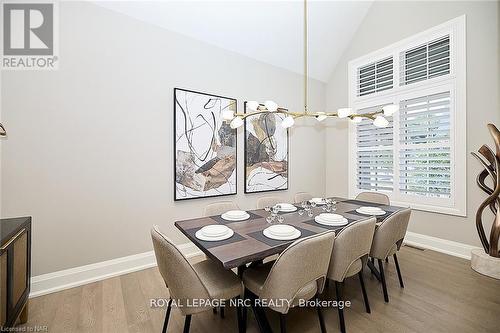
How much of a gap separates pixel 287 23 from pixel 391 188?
→ 3.11 m

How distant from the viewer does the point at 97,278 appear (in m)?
2.44

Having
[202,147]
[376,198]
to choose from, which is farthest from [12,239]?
[376,198]

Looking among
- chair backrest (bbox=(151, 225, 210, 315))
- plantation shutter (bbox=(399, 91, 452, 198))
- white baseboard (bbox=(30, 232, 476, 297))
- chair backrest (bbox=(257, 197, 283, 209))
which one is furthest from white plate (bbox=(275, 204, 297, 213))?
plantation shutter (bbox=(399, 91, 452, 198))

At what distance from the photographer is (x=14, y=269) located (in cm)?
154

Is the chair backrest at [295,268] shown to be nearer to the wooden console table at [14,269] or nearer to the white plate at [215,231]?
the white plate at [215,231]

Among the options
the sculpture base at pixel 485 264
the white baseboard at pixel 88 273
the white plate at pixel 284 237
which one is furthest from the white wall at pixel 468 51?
the white baseboard at pixel 88 273

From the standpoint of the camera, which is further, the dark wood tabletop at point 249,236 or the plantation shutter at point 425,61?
the plantation shutter at point 425,61

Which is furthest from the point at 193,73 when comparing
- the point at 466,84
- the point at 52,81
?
the point at 466,84

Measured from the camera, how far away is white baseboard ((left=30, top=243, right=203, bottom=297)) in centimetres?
219

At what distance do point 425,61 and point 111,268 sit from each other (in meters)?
4.99

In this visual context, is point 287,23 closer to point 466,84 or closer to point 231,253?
point 466,84

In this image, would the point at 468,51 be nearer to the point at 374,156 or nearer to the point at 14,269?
the point at 374,156

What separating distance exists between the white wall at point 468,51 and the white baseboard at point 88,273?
3.91m

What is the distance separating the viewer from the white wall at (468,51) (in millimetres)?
2697
